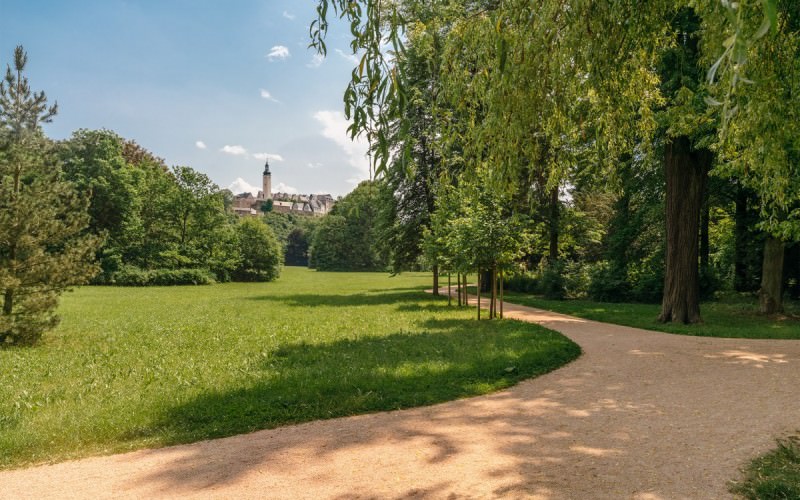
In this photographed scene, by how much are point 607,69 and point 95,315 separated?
1766 cm

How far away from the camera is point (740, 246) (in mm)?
20094

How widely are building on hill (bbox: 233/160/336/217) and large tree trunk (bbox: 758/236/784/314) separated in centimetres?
12299

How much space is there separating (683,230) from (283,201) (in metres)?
139

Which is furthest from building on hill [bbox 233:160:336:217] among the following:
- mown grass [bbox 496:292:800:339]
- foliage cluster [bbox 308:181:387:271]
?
mown grass [bbox 496:292:800:339]

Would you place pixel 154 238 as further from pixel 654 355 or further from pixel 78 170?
pixel 654 355

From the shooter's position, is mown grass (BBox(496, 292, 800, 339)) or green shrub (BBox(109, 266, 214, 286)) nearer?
mown grass (BBox(496, 292, 800, 339))

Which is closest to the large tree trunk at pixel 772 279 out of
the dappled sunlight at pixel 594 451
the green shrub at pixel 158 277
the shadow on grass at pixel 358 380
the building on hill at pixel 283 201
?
the shadow on grass at pixel 358 380

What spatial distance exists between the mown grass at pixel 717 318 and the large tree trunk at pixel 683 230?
56 centimetres

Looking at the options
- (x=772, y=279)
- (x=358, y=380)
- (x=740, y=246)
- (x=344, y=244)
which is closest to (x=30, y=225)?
(x=358, y=380)

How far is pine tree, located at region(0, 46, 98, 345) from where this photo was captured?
10.1 meters

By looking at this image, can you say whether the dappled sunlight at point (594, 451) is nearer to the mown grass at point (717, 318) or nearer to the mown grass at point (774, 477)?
the mown grass at point (774, 477)

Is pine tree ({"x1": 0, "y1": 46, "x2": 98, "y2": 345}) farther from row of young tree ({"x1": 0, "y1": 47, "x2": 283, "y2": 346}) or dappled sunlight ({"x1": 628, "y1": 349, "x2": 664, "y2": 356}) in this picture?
dappled sunlight ({"x1": 628, "y1": 349, "x2": 664, "y2": 356})

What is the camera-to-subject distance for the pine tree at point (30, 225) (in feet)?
33.1

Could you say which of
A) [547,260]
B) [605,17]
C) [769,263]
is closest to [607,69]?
[605,17]
